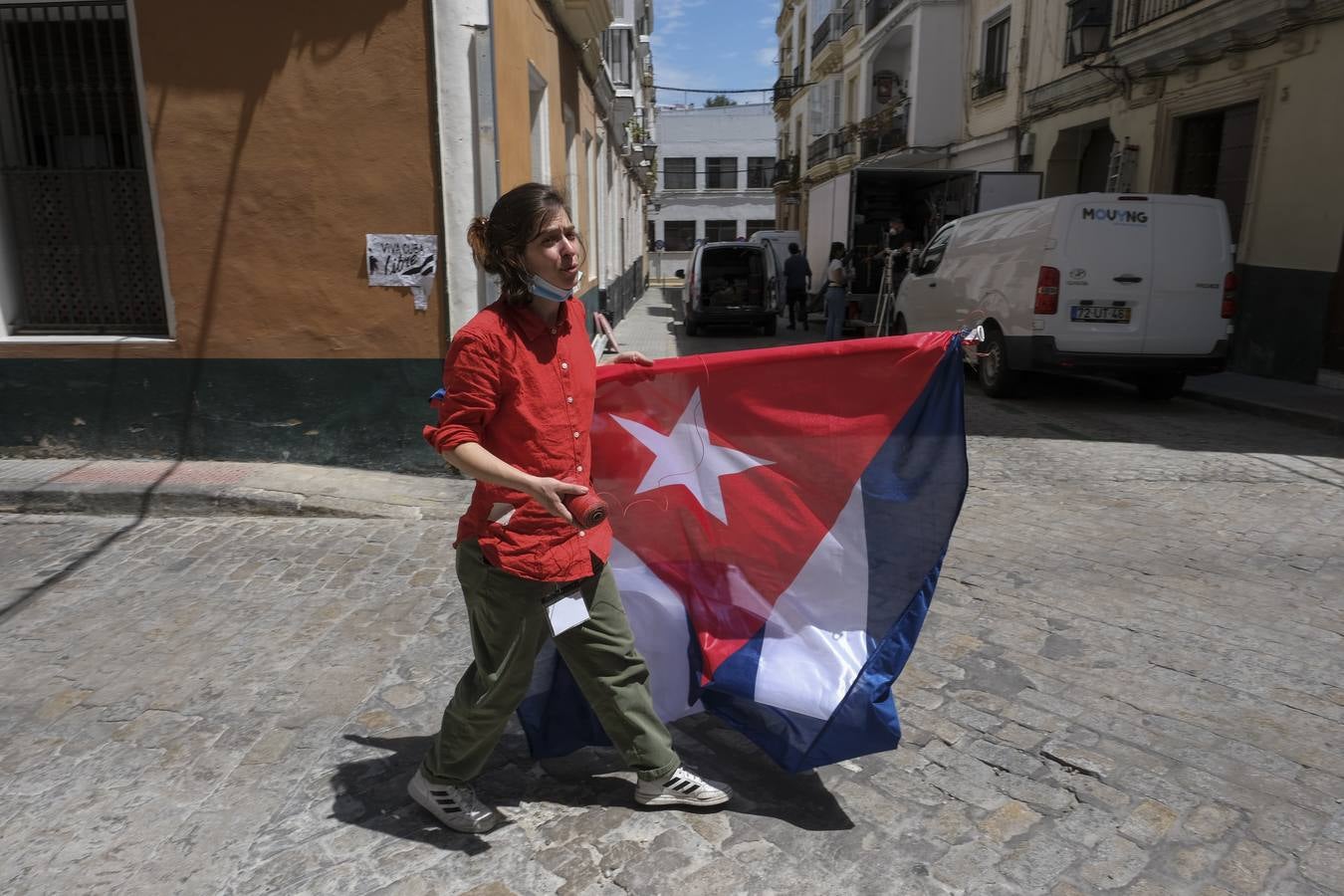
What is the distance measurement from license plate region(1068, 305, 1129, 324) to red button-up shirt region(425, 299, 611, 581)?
793 cm

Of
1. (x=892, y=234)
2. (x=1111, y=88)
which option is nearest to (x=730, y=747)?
(x=892, y=234)

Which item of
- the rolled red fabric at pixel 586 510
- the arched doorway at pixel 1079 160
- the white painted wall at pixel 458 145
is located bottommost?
the rolled red fabric at pixel 586 510

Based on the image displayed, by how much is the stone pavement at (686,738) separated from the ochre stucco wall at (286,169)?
5.15 feet

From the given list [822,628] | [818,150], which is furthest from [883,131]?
[822,628]

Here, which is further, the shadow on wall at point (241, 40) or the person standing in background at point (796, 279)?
the person standing in background at point (796, 279)

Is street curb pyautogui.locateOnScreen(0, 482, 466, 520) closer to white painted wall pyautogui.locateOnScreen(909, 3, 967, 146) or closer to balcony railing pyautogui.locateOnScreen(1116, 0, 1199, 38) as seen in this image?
balcony railing pyautogui.locateOnScreen(1116, 0, 1199, 38)

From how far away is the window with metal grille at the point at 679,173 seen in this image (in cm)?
5225

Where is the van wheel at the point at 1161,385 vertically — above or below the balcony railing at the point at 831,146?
below

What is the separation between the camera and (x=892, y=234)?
52.6 ft

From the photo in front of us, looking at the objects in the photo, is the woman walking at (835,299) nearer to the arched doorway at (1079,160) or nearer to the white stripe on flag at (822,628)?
the arched doorway at (1079,160)

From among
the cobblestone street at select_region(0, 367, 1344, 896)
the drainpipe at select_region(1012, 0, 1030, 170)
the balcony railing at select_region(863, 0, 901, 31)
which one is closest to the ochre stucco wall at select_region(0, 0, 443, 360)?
the cobblestone street at select_region(0, 367, 1344, 896)

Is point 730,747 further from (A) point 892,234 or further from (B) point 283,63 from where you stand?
(A) point 892,234

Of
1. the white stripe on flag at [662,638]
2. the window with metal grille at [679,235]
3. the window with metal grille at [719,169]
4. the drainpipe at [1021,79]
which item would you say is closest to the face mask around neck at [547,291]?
the white stripe on flag at [662,638]

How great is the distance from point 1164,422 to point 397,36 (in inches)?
301
